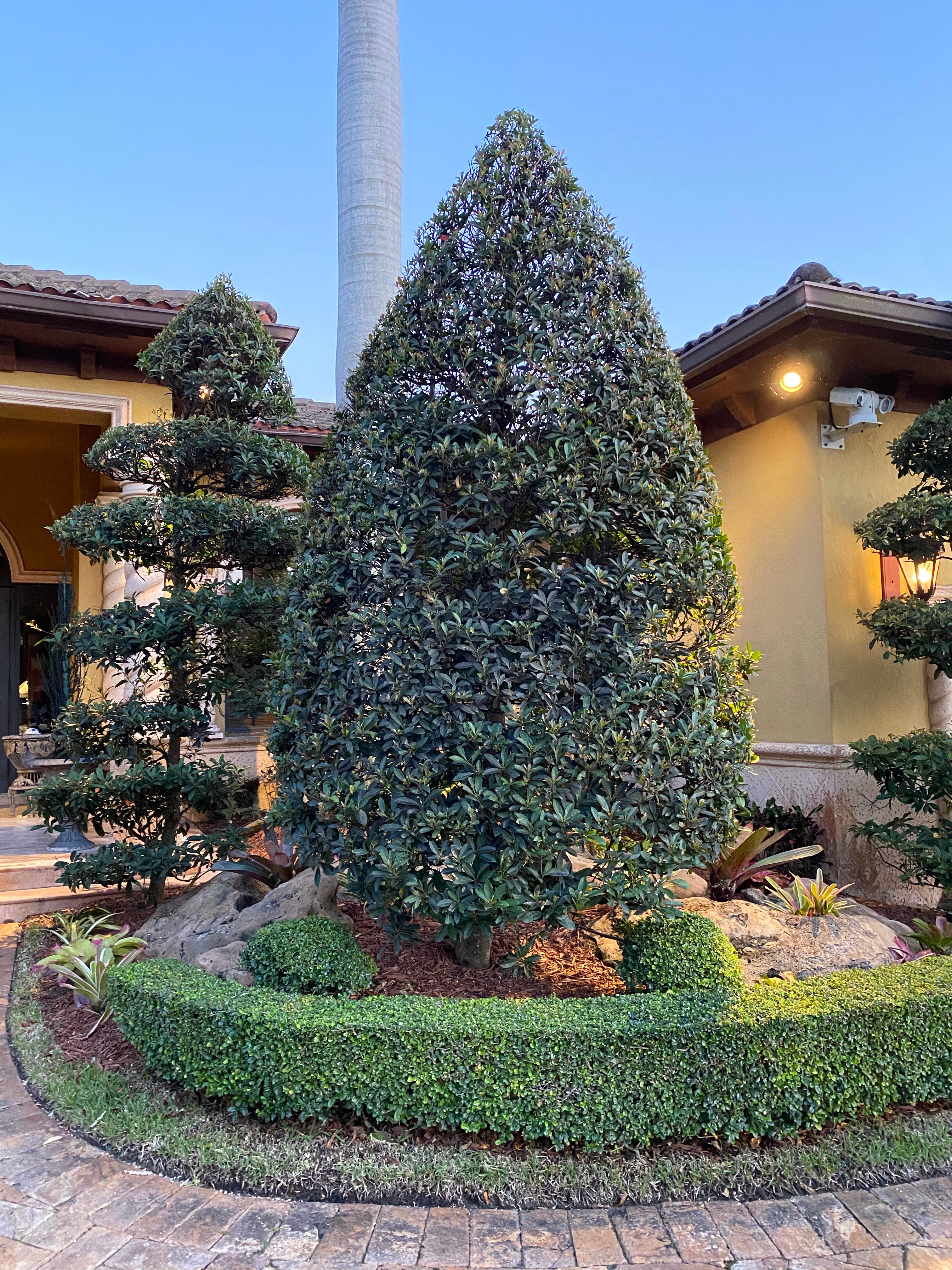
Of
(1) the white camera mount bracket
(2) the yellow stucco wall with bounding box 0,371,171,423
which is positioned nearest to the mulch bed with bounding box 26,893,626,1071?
(1) the white camera mount bracket

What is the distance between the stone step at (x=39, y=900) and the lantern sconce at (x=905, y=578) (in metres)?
6.45

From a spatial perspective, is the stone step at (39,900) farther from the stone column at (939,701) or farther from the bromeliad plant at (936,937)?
the stone column at (939,701)

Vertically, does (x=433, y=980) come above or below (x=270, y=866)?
below

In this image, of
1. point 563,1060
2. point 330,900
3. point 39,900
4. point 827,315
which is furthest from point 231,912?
point 827,315

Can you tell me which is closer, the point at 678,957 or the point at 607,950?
the point at 678,957

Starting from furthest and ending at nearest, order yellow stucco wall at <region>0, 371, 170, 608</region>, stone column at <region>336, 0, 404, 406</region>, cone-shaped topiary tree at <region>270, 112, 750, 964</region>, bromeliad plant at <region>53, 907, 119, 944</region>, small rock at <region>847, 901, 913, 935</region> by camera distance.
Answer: yellow stucco wall at <region>0, 371, 170, 608</region> → stone column at <region>336, 0, 404, 406</region> → bromeliad plant at <region>53, 907, 119, 944</region> → small rock at <region>847, 901, 913, 935</region> → cone-shaped topiary tree at <region>270, 112, 750, 964</region>

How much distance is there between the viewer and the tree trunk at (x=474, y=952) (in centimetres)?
377

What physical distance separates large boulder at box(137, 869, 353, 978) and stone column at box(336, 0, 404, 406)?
4.89 meters

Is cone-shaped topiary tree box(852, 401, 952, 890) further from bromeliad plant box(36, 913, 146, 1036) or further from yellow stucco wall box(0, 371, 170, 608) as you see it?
yellow stucco wall box(0, 371, 170, 608)

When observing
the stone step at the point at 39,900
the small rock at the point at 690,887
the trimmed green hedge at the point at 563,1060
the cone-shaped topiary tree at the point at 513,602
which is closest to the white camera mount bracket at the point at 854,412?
the cone-shaped topiary tree at the point at 513,602

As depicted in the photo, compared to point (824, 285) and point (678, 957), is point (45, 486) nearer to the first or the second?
point (824, 285)

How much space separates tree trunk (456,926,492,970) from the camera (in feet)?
12.4

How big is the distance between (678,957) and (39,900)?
16.7 ft

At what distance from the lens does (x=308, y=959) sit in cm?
336
